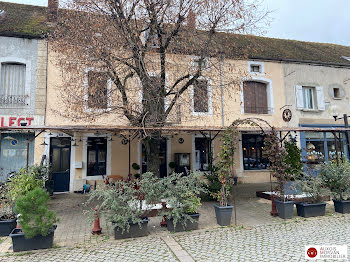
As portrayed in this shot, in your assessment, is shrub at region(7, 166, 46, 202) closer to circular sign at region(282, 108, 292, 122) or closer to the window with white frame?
circular sign at region(282, 108, 292, 122)

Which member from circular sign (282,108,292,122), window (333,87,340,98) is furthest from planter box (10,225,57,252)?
window (333,87,340,98)

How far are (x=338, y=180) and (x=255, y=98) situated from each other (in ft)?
20.5

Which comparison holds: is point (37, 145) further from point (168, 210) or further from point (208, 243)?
point (208, 243)

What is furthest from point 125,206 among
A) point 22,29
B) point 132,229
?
point 22,29

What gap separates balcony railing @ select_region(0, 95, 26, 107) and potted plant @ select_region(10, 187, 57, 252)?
635cm

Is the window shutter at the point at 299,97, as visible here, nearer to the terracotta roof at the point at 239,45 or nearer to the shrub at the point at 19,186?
the terracotta roof at the point at 239,45

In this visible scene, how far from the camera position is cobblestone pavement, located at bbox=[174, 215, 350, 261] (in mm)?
3926

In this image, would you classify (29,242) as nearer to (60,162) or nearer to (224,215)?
(224,215)

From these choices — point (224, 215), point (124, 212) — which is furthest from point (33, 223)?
point (224, 215)

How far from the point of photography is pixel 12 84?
9.31 metres

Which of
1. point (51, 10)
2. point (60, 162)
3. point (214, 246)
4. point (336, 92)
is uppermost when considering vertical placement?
point (51, 10)

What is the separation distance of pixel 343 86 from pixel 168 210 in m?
12.7

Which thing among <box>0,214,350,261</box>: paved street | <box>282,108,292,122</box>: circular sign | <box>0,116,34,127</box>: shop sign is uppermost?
<box>282,108,292,122</box>: circular sign

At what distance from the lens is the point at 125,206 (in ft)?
15.6
